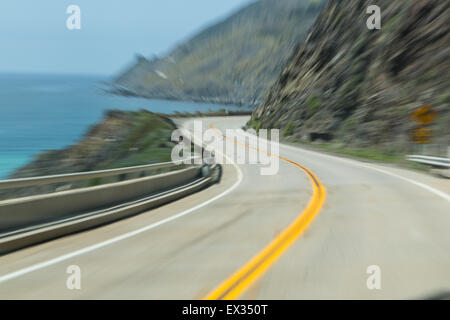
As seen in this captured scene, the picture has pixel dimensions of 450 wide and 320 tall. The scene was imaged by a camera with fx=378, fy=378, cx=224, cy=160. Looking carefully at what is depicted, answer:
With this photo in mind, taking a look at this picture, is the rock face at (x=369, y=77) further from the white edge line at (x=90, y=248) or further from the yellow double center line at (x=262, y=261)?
the white edge line at (x=90, y=248)

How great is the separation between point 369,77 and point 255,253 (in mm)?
28912

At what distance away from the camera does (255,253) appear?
231 inches

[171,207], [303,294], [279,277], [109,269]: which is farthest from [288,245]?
[171,207]

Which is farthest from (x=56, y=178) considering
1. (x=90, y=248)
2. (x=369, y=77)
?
(x=369, y=77)

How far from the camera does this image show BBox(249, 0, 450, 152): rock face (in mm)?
24391

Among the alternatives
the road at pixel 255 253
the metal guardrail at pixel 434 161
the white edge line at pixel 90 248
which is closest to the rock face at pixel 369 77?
the metal guardrail at pixel 434 161

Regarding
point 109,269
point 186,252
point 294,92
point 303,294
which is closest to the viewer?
point 303,294

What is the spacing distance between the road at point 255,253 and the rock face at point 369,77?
1481 centimetres

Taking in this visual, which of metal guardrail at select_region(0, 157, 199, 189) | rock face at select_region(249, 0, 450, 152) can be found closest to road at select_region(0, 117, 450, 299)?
metal guardrail at select_region(0, 157, 199, 189)

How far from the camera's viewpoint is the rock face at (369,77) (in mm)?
24391
